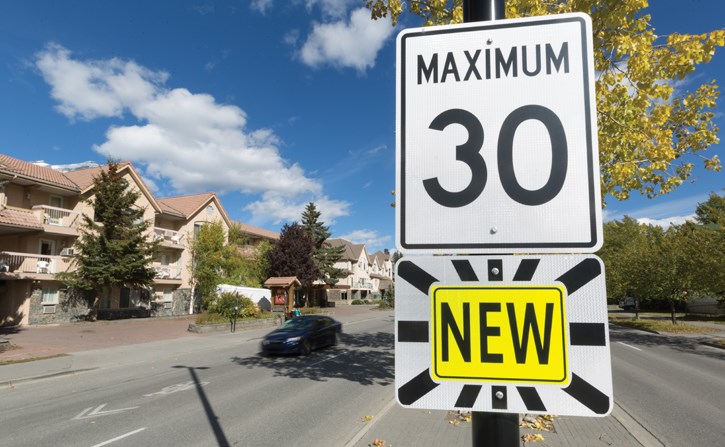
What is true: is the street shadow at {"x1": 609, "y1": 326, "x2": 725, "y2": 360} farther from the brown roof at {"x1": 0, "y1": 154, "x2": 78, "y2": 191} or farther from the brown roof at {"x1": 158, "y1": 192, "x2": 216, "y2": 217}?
the brown roof at {"x1": 158, "y1": 192, "x2": 216, "y2": 217}

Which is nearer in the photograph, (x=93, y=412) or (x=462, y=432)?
(x=462, y=432)

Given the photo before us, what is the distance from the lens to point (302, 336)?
1634 centimetres

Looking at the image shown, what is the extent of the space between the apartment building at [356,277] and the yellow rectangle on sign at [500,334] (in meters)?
66.6

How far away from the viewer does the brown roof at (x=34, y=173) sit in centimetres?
2527

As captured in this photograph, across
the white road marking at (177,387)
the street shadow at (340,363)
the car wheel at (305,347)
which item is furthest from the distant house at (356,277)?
the white road marking at (177,387)

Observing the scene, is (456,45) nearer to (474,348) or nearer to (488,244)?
(488,244)

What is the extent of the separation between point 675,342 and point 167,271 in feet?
111

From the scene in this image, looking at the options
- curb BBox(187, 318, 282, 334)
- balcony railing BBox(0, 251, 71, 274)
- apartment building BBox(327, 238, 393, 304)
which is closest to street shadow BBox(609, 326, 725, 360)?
curb BBox(187, 318, 282, 334)

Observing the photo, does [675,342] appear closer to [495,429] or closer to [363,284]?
[495,429]

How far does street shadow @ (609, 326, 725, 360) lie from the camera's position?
17.5 m

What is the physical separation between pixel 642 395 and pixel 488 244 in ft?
35.3

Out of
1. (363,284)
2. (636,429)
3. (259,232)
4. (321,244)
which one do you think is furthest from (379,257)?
(636,429)

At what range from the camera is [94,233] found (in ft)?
94.4

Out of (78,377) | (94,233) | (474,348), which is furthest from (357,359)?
(94,233)
